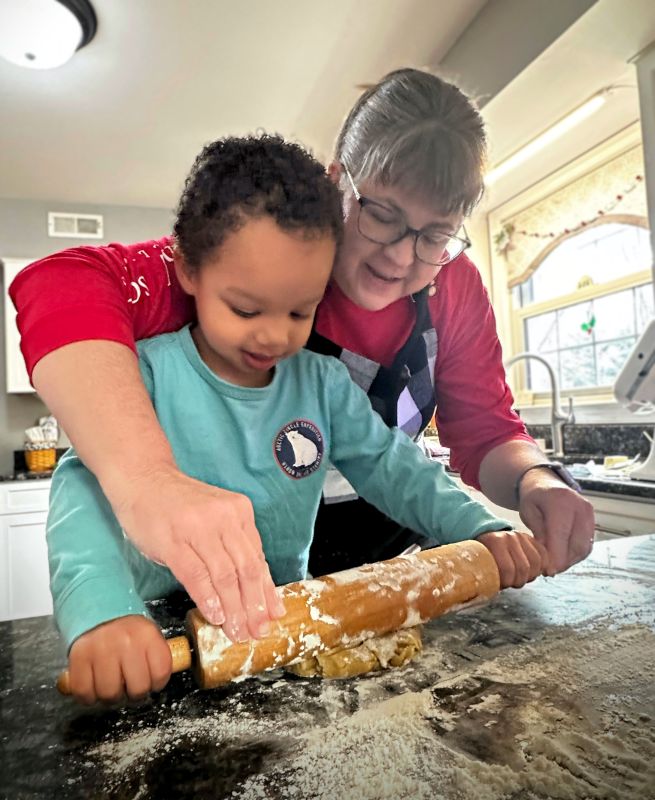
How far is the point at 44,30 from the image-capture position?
2.06 m

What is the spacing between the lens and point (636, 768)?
368 mm

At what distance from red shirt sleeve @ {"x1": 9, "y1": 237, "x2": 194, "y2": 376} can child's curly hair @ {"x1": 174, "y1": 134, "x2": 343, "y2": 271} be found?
0.22 feet

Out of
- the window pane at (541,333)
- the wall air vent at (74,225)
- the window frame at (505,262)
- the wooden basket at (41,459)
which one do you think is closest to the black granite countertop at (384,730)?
the window frame at (505,262)

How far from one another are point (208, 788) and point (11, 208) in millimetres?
3979

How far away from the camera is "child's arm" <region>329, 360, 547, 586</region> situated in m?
0.78

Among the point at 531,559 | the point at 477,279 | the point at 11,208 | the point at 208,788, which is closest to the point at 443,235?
the point at 477,279

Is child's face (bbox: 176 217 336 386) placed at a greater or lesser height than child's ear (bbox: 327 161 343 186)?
lesser

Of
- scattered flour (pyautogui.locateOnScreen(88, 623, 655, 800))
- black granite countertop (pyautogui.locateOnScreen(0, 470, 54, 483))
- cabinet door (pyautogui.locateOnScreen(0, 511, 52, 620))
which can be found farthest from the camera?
black granite countertop (pyautogui.locateOnScreen(0, 470, 54, 483))

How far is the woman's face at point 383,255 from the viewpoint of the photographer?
76cm

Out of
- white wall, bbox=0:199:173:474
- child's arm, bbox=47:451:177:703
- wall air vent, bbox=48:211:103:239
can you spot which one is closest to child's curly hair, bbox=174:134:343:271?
child's arm, bbox=47:451:177:703

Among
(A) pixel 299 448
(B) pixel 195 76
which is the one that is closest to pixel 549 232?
(B) pixel 195 76

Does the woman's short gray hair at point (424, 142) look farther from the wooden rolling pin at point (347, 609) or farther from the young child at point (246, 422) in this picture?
the wooden rolling pin at point (347, 609)

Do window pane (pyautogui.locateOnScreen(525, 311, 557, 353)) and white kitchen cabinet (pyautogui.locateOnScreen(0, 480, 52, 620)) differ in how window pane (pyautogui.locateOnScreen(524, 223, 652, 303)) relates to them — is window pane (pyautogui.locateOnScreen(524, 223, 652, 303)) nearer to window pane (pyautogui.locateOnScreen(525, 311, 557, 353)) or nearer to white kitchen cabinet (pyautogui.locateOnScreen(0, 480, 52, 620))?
window pane (pyautogui.locateOnScreen(525, 311, 557, 353))

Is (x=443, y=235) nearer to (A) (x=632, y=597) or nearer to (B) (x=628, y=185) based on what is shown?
(A) (x=632, y=597)
